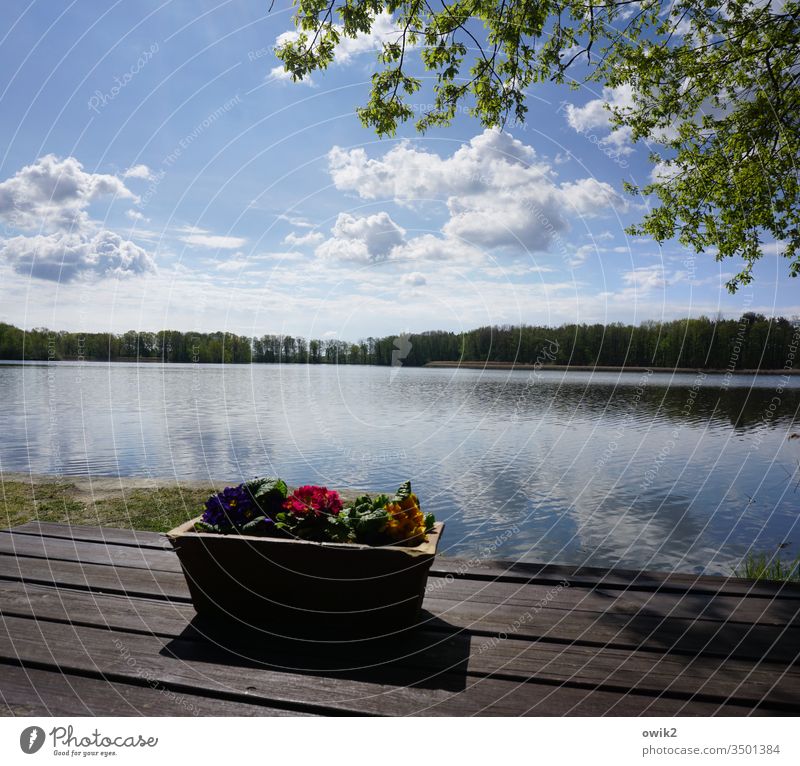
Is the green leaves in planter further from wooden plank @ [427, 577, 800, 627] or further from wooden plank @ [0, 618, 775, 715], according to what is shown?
wooden plank @ [427, 577, 800, 627]

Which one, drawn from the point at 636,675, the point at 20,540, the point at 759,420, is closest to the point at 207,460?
the point at 20,540

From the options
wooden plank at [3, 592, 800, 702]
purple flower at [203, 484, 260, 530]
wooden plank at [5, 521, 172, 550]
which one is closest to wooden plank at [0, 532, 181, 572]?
wooden plank at [5, 521, 172, 550]

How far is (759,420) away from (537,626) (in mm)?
26914

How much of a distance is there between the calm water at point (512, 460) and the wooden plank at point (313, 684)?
5276 millimetres

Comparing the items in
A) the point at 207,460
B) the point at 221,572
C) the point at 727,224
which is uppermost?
the point at 727,224

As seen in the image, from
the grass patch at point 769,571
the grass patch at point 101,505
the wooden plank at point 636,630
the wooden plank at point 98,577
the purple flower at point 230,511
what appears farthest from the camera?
the grass patch at point 101,505

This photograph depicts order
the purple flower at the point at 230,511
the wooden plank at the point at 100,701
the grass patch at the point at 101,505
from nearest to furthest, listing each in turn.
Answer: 1. the wooden plank at the point at 100,701
2. the purple flower at the point at 230,511
3. the grass patch at the point at 101,505

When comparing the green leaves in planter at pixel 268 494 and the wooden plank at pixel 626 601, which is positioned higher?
the green leaves in planter at pixel 268 494

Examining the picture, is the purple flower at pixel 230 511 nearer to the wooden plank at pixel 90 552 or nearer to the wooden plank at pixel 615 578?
the wooden plank at pixel 90 552

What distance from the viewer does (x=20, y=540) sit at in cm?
460

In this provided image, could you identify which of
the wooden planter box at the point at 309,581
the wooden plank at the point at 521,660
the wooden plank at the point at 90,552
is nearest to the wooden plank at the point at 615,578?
the wooden plank at the point at 521,660

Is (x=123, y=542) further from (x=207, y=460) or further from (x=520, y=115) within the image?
(x=207, y=460)

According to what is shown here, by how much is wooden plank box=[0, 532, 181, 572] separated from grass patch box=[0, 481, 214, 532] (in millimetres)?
3105

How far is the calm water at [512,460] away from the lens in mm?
9234
